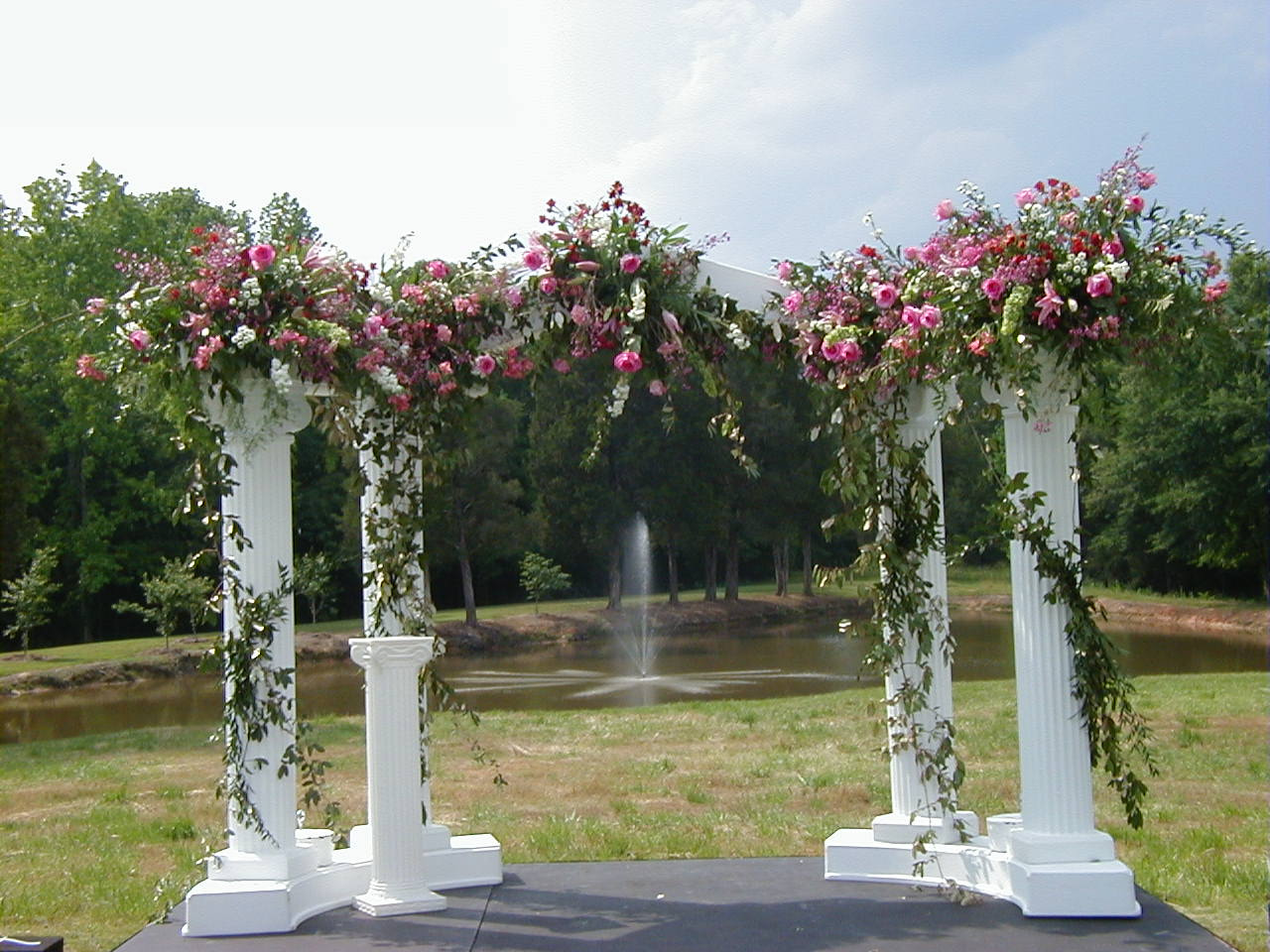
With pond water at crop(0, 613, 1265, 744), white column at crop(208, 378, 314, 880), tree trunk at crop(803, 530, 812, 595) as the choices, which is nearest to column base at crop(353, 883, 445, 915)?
white column at crop(208, 378, 314, 880)

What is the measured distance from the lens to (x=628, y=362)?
5.41 m

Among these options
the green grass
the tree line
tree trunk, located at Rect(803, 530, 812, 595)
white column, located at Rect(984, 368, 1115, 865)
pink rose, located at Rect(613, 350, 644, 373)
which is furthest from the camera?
tree trunk, located at Rect(803, 530, 812, 595)

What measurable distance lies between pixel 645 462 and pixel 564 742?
66.7 ft

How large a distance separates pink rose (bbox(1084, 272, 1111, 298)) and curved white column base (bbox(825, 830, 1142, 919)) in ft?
7.37

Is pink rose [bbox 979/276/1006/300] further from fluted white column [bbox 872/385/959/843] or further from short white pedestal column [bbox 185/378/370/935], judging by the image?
short white pedestal column [bbox 185/378/370/935]

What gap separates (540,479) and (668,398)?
25699 mm

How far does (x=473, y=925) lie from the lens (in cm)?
529

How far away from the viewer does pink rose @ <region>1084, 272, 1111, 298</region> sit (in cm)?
473

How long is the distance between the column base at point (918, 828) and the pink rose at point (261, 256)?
11.8 ft

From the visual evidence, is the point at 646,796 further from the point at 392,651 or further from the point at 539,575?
the point at 539,575

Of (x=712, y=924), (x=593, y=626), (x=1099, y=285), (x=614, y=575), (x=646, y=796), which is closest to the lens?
(x=1099, y=285)

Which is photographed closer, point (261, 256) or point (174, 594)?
point (261, 256)

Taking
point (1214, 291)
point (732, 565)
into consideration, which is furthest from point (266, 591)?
point (732, 565)

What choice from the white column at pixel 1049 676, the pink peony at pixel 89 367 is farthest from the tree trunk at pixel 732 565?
the pink peony at pixel 89 367
